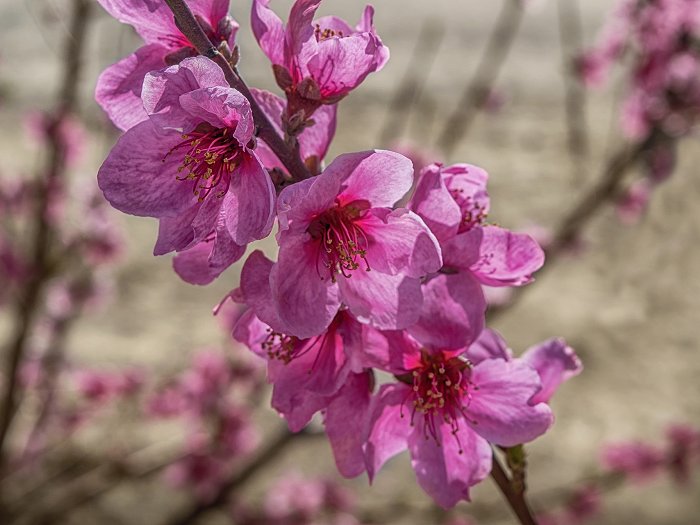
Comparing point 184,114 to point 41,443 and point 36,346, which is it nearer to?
point 41,443

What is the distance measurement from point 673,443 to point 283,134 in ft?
7.23

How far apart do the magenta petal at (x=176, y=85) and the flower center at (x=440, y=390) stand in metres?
0.29

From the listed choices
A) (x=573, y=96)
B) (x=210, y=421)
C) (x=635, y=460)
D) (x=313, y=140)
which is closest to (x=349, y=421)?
(x=313, y=140)

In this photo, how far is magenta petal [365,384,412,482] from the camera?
0.69 m

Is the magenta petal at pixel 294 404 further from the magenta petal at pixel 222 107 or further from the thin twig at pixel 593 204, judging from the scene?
the thin twig at pixel 593 204

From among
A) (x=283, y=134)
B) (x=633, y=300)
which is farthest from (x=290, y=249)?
(x=633, y=300)

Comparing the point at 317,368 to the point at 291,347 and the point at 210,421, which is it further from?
the point at 210,421

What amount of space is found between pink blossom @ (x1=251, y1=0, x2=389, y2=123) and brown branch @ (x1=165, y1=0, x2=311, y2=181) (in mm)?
27

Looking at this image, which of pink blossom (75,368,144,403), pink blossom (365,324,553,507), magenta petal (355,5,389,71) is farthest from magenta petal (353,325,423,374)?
pink blossom (75,368,144,403)

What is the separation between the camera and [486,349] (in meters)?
0.74

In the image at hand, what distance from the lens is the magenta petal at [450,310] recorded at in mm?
671

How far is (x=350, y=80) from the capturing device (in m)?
0.65

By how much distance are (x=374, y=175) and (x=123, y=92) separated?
0.72 ft

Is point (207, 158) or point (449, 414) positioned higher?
point (207, 158)
